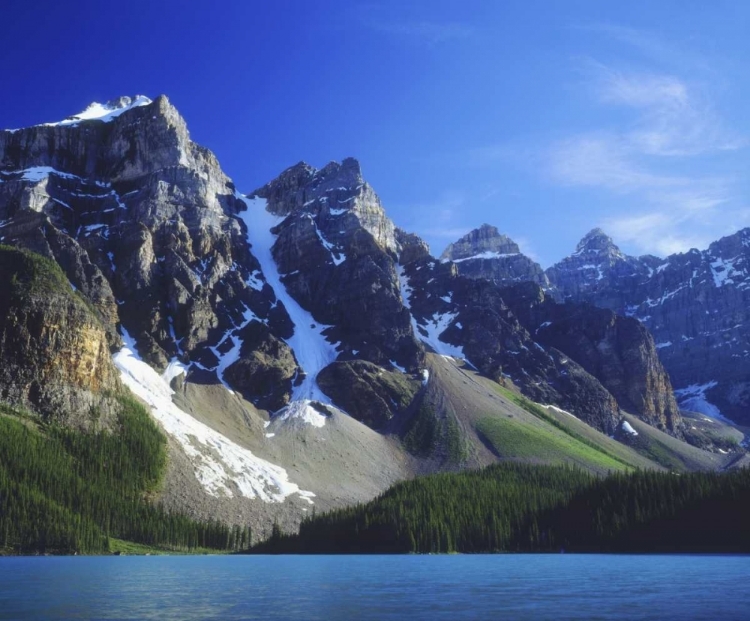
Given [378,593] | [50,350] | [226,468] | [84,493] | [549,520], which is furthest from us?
[226,468]

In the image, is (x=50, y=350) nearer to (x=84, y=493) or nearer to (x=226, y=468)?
(x=84, y=493)

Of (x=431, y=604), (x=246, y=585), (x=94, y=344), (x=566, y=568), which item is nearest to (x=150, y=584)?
(x=246, y=585)

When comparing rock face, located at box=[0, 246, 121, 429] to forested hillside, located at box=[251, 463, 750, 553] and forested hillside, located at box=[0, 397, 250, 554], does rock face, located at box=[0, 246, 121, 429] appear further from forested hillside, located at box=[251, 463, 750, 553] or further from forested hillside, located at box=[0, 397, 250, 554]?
forested hillside, located at box=[251, 463, 750, 553]

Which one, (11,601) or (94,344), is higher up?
Result: (94,344)

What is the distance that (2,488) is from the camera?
136m

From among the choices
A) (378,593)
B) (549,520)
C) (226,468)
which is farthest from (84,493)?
(378,593)

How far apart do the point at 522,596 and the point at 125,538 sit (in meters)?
111

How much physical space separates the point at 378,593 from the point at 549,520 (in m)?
107

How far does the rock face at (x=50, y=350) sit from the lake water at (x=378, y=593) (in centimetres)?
9183

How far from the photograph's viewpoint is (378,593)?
58000 mm

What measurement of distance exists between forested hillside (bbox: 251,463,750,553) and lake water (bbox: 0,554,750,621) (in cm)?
5517

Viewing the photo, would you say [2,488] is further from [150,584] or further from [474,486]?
[474,486]

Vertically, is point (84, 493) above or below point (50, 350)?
below

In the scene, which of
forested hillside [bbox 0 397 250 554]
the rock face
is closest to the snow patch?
forested hillside [bbox 0 397 250 554]
